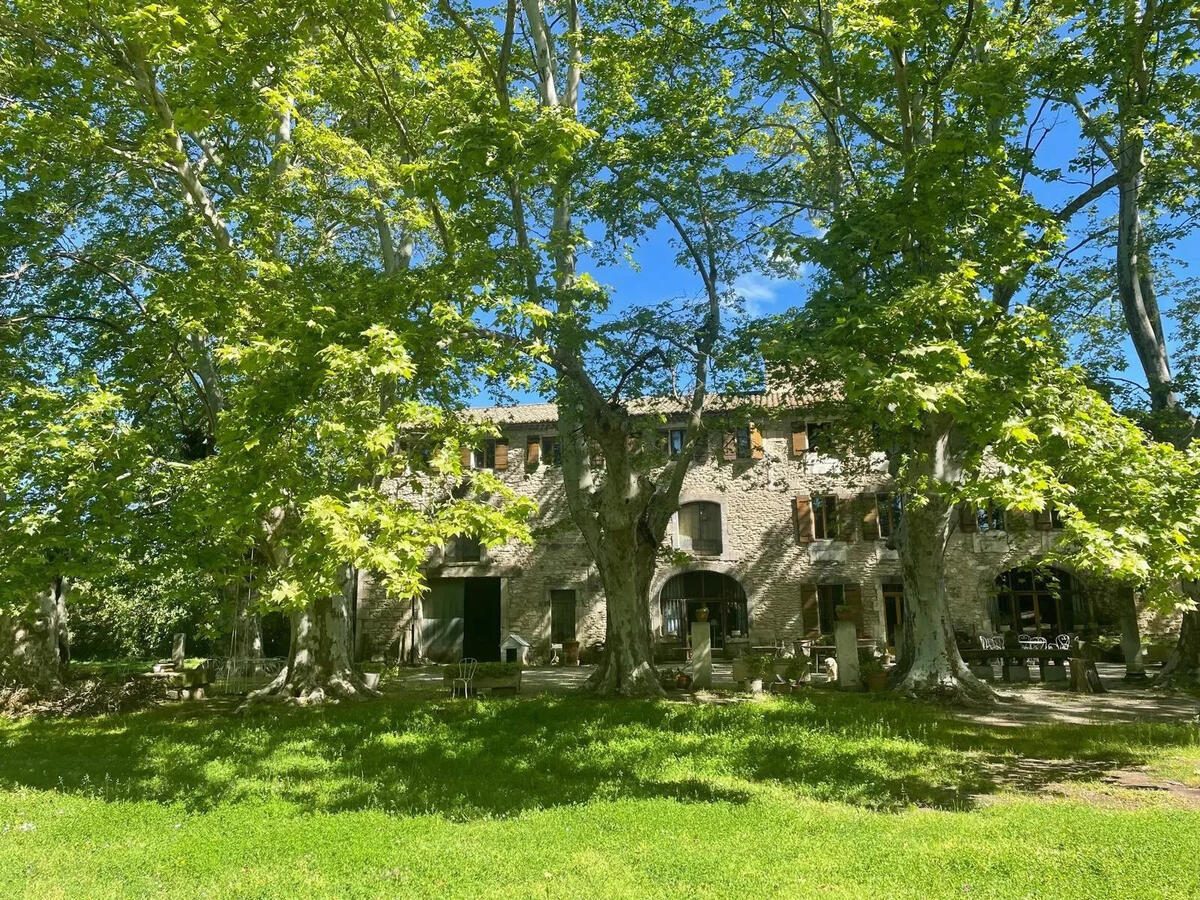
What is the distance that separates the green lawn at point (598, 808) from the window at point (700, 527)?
13.3 m

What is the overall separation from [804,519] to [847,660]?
9.53m

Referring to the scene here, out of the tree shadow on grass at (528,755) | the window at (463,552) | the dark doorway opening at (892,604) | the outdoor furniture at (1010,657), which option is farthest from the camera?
the window at (463,552)

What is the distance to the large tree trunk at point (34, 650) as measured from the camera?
566 inches

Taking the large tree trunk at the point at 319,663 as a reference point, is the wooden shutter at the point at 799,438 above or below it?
above

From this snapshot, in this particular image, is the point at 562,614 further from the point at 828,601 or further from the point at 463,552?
the point at 828,601

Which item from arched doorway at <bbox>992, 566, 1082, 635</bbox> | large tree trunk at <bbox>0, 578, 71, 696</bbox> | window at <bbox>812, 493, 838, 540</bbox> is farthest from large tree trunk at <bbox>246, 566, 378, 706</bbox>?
arched doorway at <bbox>992, 566, 1082, 635</bbox>

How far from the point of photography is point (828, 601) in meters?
23.8

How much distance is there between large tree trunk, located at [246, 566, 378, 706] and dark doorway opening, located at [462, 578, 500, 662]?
423 inches

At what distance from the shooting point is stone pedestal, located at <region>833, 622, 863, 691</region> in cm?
1480

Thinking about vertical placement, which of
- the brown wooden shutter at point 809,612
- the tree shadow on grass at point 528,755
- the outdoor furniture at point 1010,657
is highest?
the brown wooden shutter at point 809,612

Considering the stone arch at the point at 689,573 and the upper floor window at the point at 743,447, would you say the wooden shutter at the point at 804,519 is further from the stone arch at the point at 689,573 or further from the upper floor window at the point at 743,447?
the stone arch at the point at 689,573

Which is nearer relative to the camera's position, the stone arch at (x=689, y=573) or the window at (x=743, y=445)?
the stone arch at (x=689, y=573)

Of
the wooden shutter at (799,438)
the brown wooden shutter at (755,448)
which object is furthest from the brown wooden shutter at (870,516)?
the brown wooden shutter at (755,448)

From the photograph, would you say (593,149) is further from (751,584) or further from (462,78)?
(751,584)
